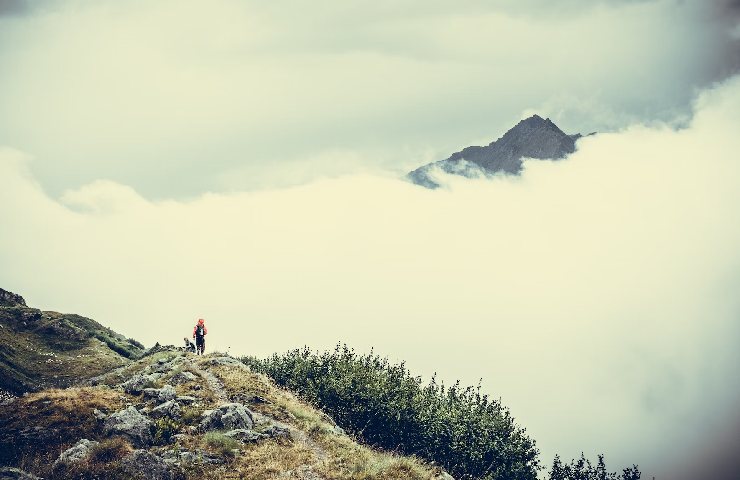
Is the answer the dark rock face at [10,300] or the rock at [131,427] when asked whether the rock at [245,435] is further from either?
the dark rock face at [10,300]

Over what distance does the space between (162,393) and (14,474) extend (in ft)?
39.0

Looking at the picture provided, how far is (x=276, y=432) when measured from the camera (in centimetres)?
3728

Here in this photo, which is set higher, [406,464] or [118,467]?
[406,464]

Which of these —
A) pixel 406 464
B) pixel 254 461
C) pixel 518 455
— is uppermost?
pixel 518 455

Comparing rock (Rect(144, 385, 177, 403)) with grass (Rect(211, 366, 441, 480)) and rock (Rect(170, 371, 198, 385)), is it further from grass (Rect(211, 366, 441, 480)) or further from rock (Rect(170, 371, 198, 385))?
grass (Rect(211, 366, 441, 480))

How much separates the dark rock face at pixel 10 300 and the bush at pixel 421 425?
53.8 meters

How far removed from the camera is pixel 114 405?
3912cm

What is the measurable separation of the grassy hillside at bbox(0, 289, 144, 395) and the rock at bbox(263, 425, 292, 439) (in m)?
32.7

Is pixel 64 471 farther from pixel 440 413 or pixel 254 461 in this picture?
pixel 440 413

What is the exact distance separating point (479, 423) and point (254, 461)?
97.2 feet

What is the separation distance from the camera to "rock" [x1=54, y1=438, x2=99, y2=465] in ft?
104

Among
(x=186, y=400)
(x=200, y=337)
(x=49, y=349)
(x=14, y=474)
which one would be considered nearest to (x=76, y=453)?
(x=14, y=474)

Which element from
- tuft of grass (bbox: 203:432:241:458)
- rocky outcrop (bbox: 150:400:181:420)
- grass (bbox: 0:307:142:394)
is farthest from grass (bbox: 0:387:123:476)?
grass (bbox: 0:307:142:394)

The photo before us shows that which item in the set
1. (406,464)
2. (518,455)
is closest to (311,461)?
(406,464)
